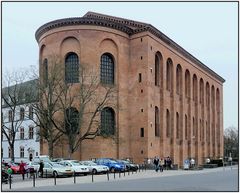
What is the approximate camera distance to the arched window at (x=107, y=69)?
2040 inches

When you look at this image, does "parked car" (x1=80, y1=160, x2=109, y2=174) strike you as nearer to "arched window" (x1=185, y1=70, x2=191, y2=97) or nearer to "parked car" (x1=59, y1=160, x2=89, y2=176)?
"parked car" (x1=59, y1=160, x2=89, y2=176)

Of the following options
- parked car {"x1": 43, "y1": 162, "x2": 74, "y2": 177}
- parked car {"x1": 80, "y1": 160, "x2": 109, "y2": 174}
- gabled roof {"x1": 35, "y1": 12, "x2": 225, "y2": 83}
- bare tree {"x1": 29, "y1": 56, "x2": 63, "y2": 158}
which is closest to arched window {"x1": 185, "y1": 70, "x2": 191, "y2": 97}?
gabled roof {"x1": 35, "y1": 12, "x2": 225, "y2": 83}

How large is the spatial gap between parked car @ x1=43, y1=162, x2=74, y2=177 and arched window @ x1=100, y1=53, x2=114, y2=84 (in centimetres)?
2031

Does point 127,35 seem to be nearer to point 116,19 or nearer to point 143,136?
point 116,19

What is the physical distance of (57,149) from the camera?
50031 mm

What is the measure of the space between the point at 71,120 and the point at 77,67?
7.68 m

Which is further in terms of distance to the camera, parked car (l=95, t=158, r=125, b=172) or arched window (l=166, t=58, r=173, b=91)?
arched window (l=166, t=58, r=173, b=91)

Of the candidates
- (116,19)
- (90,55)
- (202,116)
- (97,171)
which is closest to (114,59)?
(90,55)

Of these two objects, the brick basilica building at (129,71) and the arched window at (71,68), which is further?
the brick basilica building at (129,71)

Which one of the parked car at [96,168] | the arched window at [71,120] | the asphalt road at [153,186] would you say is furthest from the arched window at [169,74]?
the asphalt road at [153,186]

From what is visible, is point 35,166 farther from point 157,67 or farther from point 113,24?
point 157,67

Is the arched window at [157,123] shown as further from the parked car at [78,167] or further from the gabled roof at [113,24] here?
the parked car at [78,167]

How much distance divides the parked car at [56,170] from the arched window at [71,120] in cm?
1142

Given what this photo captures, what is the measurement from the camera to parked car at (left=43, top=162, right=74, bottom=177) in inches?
1245
